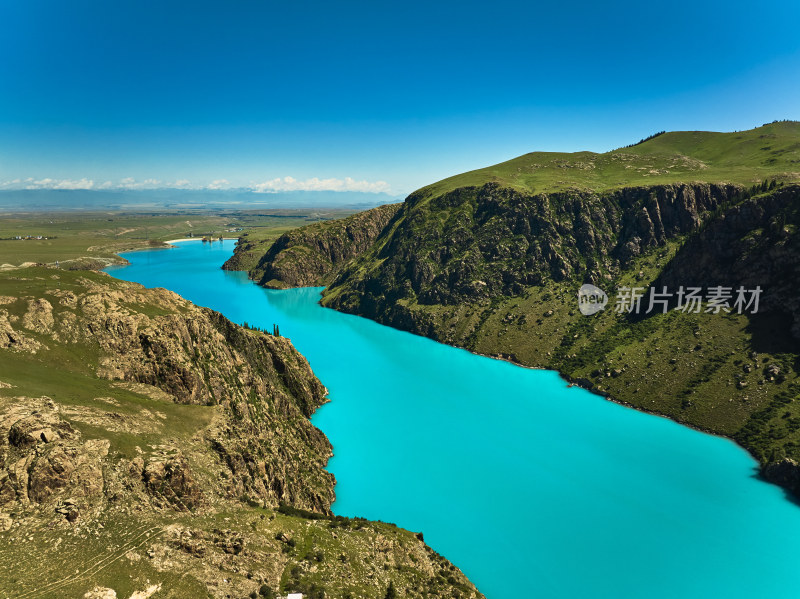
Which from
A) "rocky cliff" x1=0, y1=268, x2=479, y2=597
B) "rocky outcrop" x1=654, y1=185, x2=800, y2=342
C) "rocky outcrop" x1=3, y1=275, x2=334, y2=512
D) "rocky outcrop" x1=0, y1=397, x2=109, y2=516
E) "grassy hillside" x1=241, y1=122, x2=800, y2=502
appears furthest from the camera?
"rocky outcrop" x1=654, y1=185, x2=800, y2=342

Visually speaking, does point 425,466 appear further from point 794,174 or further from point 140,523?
point 794,174

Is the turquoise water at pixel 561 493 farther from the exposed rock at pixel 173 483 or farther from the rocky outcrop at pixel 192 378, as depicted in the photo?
the exposed rock at pixel 173 483

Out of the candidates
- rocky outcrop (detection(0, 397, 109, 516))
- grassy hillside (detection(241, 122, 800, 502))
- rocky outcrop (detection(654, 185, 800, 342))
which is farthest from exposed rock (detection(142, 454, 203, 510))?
rocky outcrop (detection(654, 185, 800, 342))

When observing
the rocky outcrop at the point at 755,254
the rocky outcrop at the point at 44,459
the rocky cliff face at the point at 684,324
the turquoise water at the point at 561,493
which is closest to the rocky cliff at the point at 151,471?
the rocky outcrop at the point at 44,459

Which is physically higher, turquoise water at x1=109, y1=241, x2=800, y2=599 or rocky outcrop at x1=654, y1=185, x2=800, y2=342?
rocky outcrop at x1=654, y1=185, x2=800, y2=342

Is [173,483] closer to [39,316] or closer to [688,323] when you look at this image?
[39,316]

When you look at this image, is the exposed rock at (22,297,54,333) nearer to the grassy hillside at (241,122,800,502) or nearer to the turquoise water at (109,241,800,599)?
the turquoise water at (109,241,800,599)

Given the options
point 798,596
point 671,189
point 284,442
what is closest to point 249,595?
point 284,442
